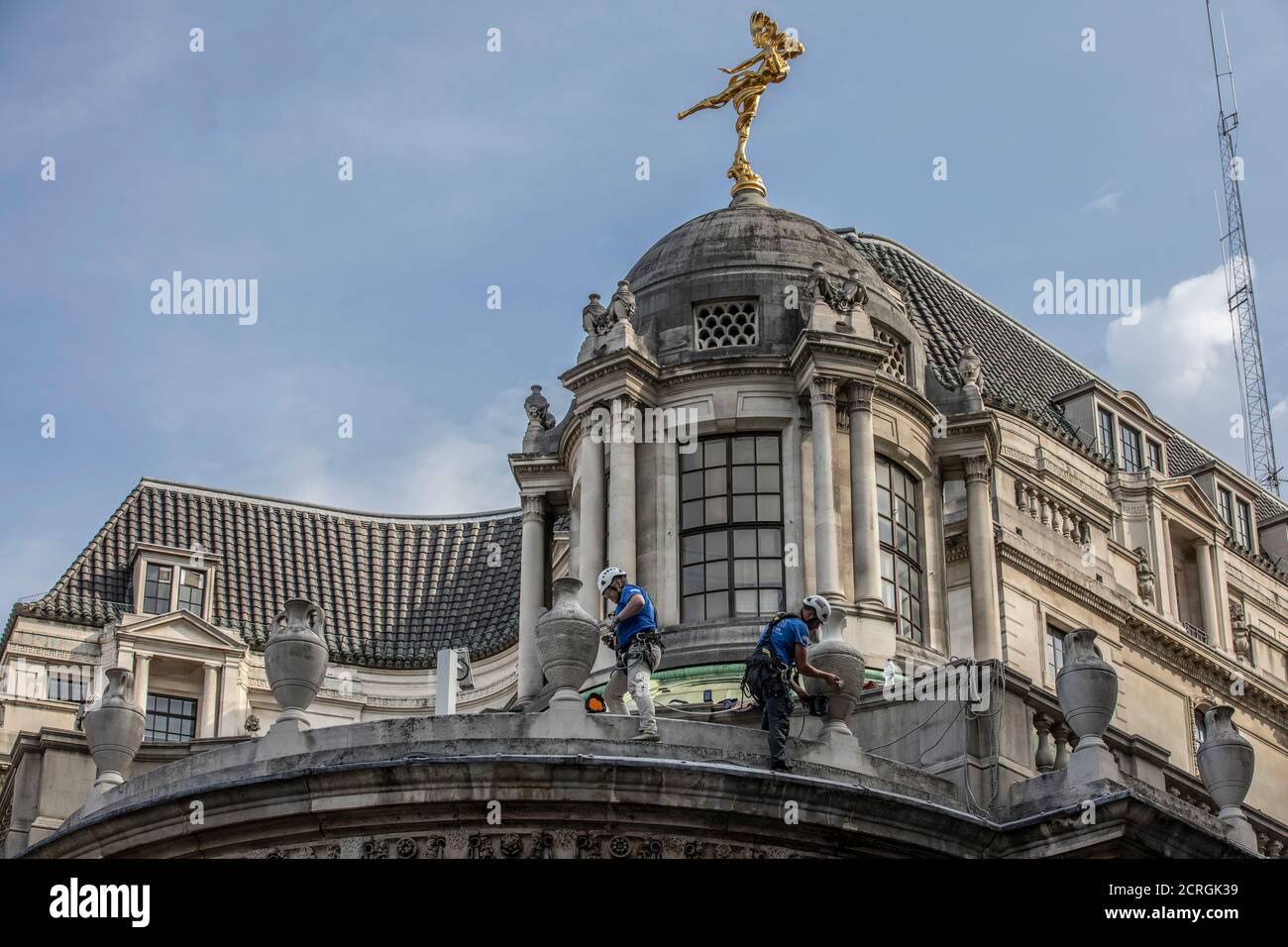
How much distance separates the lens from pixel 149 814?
26578 millimetres

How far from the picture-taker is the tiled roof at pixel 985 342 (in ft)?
199

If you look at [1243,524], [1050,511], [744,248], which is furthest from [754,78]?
[1243,524]

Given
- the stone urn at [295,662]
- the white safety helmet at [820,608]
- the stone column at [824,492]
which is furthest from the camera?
the stone column at [824,492]

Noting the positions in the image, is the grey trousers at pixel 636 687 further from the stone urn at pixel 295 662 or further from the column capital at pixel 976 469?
the column capital at pixel 976 469

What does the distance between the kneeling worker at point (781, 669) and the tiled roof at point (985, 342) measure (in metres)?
30.7

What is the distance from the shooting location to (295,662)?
27.1 m

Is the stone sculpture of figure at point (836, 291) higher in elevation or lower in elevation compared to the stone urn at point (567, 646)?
higher

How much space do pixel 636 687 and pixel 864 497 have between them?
Answer: 1236 centimetres

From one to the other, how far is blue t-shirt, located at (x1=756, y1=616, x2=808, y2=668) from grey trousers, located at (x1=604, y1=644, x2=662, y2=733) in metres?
1.31

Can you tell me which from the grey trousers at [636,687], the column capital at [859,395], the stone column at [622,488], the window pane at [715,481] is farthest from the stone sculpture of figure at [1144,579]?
the grey trousers at [636,687]
